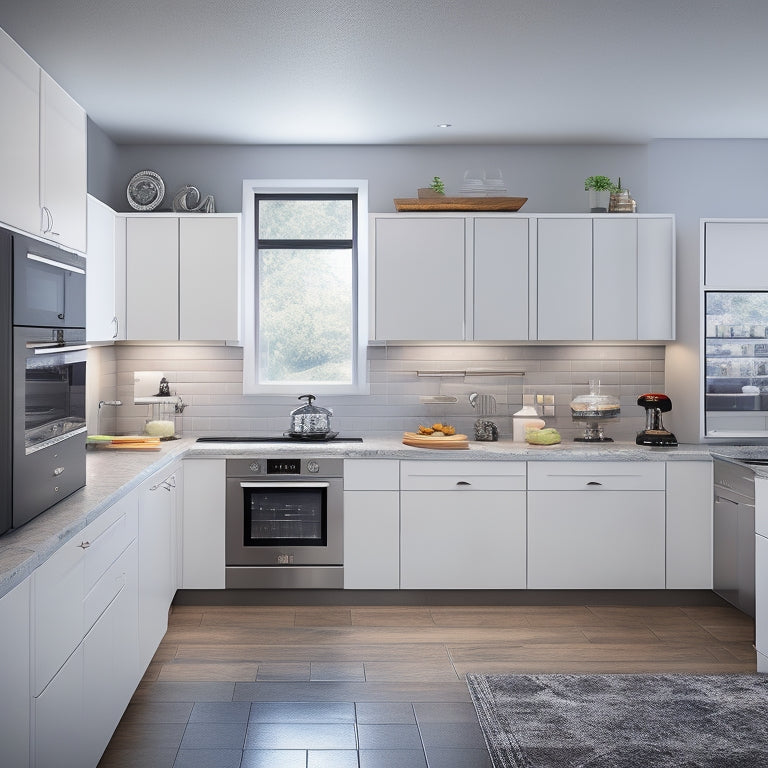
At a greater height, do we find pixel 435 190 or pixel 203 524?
pixel 435 190

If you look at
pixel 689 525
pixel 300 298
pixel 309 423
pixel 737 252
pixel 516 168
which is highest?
pixel 516 168

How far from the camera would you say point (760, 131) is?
5184 millimetres

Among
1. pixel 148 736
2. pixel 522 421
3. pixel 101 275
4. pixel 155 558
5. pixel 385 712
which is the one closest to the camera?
pixel 148 736

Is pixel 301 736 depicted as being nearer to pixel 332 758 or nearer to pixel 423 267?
pixel 332 758

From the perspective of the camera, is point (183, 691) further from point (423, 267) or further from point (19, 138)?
point (423, 267)

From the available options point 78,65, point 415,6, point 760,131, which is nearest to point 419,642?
point 415,6

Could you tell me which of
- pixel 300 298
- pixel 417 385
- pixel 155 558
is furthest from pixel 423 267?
pixel 155 558

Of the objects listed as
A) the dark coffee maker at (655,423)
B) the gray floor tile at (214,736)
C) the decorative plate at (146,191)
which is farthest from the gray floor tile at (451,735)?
the decorative plate at (146,191)

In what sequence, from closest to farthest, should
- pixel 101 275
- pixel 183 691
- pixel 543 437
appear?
1. pixel 183 691
2. pixel 101 275
3. pixel 543 437

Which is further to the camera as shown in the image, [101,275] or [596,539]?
[596,539]

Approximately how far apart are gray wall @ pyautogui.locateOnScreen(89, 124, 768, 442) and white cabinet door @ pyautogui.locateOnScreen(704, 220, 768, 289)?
54 centimetres

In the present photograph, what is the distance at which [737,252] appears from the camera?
486 cm

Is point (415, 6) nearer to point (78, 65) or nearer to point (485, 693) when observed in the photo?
point (78, 65)

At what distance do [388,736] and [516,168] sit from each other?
3658 mm
